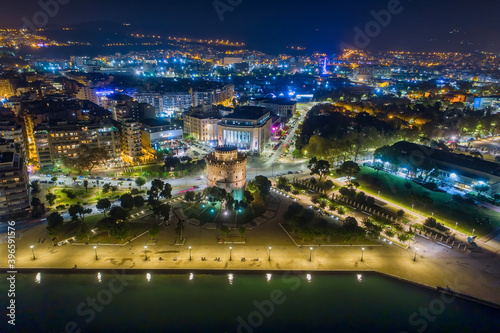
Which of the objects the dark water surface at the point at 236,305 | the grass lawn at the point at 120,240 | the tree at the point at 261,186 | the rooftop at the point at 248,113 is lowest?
the dark water surface at the point at 236,305

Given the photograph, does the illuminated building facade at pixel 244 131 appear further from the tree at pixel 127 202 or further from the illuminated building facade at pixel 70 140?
the tree at pixel 127 202

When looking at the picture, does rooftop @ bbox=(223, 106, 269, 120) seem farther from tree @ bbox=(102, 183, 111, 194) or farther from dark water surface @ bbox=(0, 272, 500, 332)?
dark water surface @ bbox=(0, 272, 500, 332)

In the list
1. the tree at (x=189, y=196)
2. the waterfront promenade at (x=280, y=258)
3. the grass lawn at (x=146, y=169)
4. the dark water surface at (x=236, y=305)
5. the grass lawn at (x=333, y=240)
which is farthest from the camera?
the grass lawn at (x=146, y=169)

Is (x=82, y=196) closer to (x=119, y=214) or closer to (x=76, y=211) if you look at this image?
(x=76, y=211)

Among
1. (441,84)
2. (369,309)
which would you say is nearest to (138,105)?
(369,309)

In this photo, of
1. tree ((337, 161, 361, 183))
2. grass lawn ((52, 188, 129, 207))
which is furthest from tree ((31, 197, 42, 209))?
tree ((337, 161, 361, 183))

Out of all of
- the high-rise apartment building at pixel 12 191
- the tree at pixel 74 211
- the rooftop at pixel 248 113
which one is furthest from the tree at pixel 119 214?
the rooftop at pixel 248 113

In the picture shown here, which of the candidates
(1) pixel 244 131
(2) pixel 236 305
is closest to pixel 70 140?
(1) pixel 244 131
